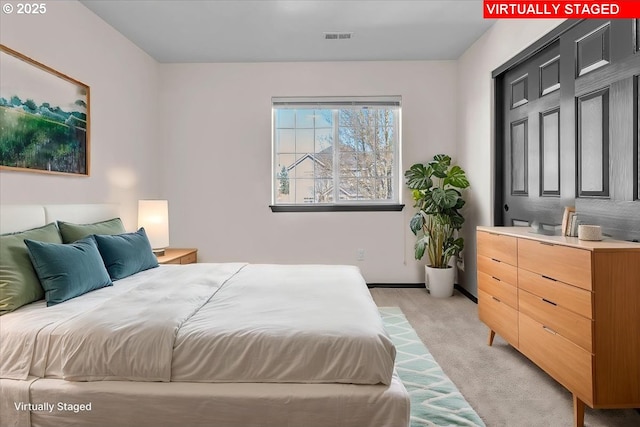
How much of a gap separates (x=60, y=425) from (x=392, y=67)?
4.49 metres

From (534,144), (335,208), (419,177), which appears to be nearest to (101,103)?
(335,208)

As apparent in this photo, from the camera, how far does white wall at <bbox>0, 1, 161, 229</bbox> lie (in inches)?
109

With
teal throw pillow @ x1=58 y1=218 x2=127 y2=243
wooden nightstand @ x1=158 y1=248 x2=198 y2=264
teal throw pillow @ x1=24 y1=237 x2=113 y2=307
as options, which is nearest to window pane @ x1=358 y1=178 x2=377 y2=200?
wooden nightstand @ x1=158 y1=248 x2=198 y2=264

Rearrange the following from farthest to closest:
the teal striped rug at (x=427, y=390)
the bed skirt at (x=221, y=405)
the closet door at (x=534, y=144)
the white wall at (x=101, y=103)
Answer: the closet door at (x=534, y=144) → the white wall at (x=101, y=103) → the teal striped rug at (x=427, y=390) → the bed skirt at (x=221, y=405)

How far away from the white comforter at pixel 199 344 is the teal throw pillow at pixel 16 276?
4.7 inches

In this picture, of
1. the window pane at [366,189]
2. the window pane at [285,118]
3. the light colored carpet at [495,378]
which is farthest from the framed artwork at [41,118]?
the light colored carpet at [495,378]

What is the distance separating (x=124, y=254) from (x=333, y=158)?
2726mm

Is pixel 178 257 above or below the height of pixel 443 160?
below

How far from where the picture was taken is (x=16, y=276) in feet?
7.12

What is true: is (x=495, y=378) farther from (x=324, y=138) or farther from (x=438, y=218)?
(x=324, y=138)

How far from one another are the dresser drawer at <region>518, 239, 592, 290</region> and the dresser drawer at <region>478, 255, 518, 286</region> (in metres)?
0.12

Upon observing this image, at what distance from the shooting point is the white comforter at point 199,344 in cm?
167

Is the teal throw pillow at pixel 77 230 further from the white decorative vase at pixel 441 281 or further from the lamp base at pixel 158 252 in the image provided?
the white decorative vase at pixel 441 281

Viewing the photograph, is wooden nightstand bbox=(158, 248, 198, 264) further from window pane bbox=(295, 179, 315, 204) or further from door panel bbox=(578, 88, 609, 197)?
door panel bbox=(578, 88, 609, 197)
